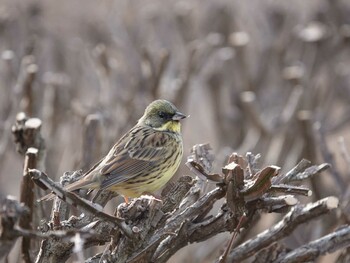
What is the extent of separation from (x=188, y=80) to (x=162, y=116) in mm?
1656

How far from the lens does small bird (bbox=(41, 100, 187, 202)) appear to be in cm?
371

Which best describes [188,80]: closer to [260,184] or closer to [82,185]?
[82,185]

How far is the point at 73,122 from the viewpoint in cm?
631

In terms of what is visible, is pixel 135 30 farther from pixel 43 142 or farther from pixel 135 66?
pixel 43 142

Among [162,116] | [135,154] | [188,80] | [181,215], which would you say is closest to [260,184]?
[181,215]

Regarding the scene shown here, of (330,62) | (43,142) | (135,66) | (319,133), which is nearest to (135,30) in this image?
(135,66)

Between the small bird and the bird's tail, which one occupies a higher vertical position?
the small bird

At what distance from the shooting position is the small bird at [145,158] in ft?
12.2

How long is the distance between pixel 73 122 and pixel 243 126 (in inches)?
51.6

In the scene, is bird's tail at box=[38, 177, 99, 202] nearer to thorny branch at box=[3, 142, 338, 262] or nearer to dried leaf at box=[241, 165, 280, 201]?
thorny branch at box=[3, 142, 338, 262]

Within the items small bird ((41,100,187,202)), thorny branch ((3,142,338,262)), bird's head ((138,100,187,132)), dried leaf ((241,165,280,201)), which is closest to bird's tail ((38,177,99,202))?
small bird ((41,100,187,202))

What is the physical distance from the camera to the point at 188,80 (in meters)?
5.75

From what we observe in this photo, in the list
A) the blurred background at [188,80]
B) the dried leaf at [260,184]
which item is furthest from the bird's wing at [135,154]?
the dried leaf at [260,184]

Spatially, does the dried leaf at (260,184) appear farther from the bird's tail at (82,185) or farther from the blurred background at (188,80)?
the blurred background at (188,80)
